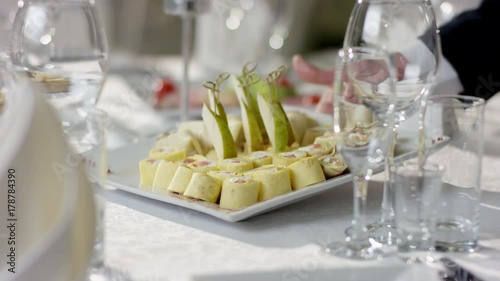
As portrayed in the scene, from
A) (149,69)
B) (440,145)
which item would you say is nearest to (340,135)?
(440,145)

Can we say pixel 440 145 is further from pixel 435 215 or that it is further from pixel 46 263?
pixel 46 263

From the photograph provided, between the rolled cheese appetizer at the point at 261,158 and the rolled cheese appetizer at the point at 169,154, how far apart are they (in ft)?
0.34

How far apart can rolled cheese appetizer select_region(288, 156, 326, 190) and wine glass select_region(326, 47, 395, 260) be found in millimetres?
166

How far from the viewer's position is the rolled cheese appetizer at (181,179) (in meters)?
0.95

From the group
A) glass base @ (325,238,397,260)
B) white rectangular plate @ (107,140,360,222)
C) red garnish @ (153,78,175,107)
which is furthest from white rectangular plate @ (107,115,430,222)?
red garnish @ (153,78,175,107)

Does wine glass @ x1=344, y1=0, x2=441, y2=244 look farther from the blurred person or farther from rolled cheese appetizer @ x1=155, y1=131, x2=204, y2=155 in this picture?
the blurred person

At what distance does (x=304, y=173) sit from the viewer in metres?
0.96

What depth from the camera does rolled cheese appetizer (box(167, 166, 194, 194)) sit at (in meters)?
0.95

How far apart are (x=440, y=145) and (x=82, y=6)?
20.0 inches

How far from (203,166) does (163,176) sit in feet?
0.17

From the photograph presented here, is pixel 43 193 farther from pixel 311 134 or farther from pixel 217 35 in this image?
pixel 217 35

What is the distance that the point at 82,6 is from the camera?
40.9 inches

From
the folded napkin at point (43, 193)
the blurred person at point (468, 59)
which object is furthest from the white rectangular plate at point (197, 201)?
the blurred person at point (468, 59)

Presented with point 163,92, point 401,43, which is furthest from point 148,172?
point 163,92
